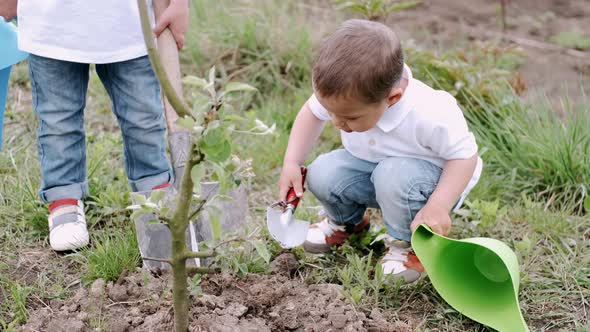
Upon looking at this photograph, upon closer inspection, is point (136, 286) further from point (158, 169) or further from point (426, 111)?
point (426, 111)

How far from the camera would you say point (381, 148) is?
224 centimetres

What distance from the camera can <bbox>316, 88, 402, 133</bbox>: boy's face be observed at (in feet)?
6.32

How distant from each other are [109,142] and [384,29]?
58.1 inches

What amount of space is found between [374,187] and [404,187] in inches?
7.6

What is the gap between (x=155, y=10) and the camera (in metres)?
2.34

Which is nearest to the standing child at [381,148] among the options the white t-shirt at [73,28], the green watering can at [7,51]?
the white t-shirt at [73,28]

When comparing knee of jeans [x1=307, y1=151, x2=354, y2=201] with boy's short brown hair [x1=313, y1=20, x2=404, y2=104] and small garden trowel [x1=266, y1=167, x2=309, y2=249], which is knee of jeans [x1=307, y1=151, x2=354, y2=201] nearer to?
small garden trowel [x1=266, y1=167, x2=309, y2=249]

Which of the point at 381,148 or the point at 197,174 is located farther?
the point at 381,148

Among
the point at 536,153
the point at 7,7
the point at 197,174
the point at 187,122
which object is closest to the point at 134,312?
the point at 197,174

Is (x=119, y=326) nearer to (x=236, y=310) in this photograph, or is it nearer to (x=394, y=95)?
(x=236, y=310)

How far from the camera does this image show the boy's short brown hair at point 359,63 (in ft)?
6.14

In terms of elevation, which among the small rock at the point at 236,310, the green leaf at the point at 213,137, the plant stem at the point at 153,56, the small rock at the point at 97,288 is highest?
the plant stem at the point at 153,56

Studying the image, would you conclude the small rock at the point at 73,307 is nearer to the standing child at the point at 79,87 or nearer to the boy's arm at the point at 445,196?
the standing child at the point at 79,87

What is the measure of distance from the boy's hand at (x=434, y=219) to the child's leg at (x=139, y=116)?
2.99ft
